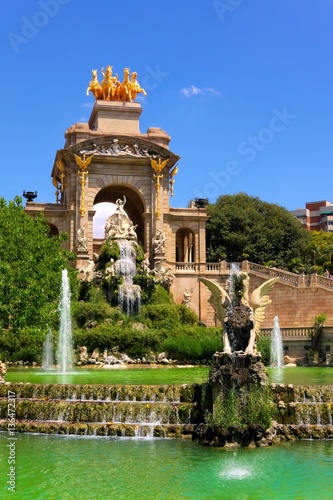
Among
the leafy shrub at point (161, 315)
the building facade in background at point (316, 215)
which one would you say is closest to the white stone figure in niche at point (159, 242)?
the leafy shrub at point (161, 315)

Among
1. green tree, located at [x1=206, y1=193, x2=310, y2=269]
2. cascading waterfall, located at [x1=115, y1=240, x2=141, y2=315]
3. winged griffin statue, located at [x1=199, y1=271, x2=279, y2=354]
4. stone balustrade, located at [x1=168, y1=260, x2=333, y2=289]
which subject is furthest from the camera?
green tree, located at [x1=206, y1=193, x2=310, y2=269]

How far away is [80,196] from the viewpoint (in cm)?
4584

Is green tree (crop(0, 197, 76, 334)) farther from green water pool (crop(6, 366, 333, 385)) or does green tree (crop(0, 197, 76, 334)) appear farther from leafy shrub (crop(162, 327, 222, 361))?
leafy shrub (crop(162, 327, 222, 361))

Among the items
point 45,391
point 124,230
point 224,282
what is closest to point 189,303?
point 224,282

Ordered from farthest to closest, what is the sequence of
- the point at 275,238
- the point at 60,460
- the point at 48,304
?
the point at 275,238
the point at 48,304
the point at 60,460

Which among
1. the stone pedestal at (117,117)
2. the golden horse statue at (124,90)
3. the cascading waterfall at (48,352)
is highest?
the golden horse statue at (124,90)

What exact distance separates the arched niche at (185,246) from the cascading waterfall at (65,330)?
58.6 ft

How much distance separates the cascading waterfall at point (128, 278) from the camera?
131 ft

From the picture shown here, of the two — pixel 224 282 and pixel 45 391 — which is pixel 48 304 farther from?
pixel 224 282

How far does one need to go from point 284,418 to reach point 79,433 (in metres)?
4.82

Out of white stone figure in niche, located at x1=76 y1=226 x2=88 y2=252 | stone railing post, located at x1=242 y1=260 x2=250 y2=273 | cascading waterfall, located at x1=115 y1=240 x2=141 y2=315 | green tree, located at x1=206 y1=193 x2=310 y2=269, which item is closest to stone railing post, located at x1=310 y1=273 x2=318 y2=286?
stone railing post, located at x1=242 y1=260 x2=250 y2=273

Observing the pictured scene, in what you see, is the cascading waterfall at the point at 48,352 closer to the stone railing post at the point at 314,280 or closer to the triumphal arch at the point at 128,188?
the triumphal arch at the point at 128,188

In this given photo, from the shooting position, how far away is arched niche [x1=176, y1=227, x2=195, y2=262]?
5103 centimetres

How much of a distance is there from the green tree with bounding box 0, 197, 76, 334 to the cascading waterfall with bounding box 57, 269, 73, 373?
1100mm
